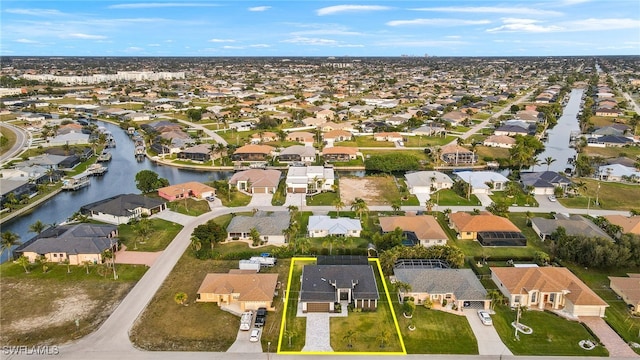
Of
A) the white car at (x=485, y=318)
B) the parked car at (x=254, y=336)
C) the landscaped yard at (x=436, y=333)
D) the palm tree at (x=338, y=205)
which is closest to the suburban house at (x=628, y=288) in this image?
the white car at (x=485, y=318)

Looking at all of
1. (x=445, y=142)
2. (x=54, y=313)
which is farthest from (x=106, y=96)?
(x=54, y=313)

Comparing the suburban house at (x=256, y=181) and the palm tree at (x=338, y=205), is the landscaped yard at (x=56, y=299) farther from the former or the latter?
the suburban house at (x=256, y=181)

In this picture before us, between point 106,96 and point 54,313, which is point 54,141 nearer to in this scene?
point 54,313

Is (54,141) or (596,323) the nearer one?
→ (596,323)

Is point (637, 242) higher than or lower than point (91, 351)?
higher

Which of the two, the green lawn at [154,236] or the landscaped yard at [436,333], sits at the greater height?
the green lawn at [154,236]

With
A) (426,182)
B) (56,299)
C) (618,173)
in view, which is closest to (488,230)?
(426,182)

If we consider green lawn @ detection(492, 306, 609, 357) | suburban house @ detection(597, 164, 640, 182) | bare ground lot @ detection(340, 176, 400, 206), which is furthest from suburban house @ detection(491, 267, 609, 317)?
suburban house @ detection(597, 164, 640, 182)

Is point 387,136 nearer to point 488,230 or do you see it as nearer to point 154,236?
Answer: point 488,230
